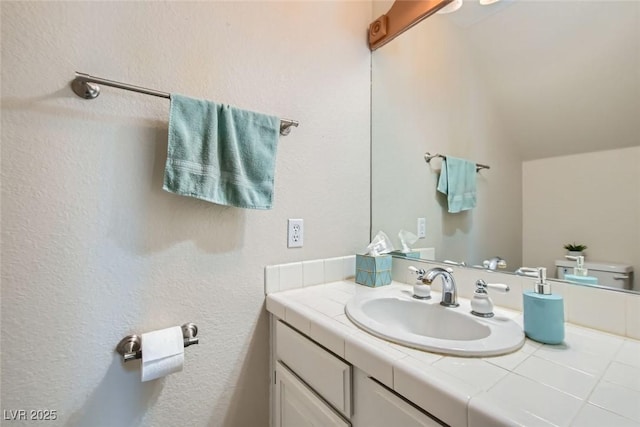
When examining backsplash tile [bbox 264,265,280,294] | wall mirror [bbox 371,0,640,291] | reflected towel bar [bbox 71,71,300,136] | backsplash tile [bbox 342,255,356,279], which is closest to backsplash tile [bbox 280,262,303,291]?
backsplash tile [bbox 264,265,280,294]

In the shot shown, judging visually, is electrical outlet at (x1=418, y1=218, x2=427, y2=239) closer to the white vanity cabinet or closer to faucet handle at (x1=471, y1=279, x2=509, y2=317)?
faucet handle at (x1=471, y1=279, x2=509, y2=317)

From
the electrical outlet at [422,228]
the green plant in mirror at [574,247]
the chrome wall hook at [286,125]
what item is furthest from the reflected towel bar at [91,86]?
the green plant in mirror at [574,247]

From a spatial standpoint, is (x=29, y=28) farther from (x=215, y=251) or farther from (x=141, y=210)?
(x=215, y=251)

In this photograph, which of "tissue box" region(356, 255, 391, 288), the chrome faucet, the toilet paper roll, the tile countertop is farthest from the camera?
"tissue box" region(356, 255, 391, 288)

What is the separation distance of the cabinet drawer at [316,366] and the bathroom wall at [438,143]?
670 mm

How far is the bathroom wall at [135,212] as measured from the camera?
0.68 meters

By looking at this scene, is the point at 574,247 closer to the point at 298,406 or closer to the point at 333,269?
the point at 333,269

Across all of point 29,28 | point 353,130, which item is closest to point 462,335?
point 353,130

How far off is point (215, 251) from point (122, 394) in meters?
0.47

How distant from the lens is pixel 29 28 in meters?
0.68

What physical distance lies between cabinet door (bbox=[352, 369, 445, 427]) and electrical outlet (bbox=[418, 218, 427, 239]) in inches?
31.2

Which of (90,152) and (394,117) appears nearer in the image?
(90,152)

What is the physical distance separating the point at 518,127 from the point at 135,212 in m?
1.33

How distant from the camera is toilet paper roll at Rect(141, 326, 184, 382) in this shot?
0.75 m
